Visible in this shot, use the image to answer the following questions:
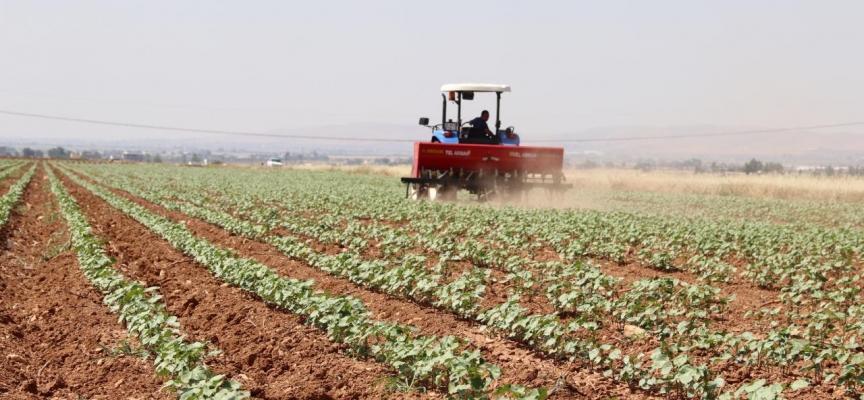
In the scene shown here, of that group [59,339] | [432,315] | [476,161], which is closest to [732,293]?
[432,315]

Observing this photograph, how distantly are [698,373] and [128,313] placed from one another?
177 inches

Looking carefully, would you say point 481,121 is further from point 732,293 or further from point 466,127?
point 732,293

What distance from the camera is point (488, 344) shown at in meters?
7.05

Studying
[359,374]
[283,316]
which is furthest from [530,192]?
[359,374]

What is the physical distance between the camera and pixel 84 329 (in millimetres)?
7555

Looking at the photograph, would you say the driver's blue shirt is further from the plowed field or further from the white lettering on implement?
the plowed field

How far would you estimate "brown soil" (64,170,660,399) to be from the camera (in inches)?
233

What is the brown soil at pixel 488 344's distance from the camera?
5.92 m

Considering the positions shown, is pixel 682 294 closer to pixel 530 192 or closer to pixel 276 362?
pixel 276 362

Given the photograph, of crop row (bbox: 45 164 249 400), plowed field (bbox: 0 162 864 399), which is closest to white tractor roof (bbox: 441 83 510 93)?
plowed field (bbox: 0 162 864 399)

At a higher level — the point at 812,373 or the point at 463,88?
the point at 463,88

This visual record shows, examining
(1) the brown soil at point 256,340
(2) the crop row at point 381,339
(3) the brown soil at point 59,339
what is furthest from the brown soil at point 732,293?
(3) the brown soil at point 59,339

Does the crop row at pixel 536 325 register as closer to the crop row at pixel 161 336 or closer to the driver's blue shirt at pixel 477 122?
the crop row at pixel 161 336

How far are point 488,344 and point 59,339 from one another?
3470 millimetres
